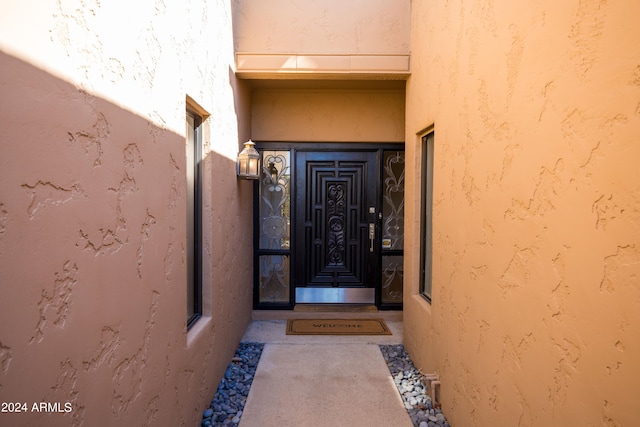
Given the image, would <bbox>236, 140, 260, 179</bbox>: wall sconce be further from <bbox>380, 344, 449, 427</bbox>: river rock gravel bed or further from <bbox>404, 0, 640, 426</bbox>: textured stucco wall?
<bbox>380, 344, 449, 427</bbox>: river rock gravel bed

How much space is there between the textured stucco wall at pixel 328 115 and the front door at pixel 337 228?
23 centimetres

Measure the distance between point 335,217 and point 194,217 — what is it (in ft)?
7.37

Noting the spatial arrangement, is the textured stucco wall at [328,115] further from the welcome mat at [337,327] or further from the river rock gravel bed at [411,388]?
the river rock gravel bed at [411,388]

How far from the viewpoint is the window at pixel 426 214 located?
10.1 ft

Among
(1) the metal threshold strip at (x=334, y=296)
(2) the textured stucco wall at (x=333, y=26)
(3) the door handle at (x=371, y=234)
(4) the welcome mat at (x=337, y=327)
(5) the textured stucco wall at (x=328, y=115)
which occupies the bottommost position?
(4) the welcome mat at (x=337, y=327)

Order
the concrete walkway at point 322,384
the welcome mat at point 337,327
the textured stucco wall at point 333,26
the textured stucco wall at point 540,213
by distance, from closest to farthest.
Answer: the textured stucco wall at point 540,213 → the concrete walkway at point 322,384 → the textured stucco wall at point 333,26 → the welcome mat at point 337,327

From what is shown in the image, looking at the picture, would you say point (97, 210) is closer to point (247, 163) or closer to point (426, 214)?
point (247, 163)

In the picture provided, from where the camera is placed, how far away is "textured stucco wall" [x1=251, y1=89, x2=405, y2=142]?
4277mm

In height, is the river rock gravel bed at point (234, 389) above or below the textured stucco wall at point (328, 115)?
below

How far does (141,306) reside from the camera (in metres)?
1.45

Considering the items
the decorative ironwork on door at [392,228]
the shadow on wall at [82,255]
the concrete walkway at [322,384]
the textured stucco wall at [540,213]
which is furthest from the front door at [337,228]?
the shadow on wall at [82,255]

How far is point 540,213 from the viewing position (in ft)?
4.42

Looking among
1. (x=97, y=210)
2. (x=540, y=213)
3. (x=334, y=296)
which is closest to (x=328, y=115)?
(x=334, y=296)

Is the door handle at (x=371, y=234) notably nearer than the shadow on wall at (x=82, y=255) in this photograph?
No
